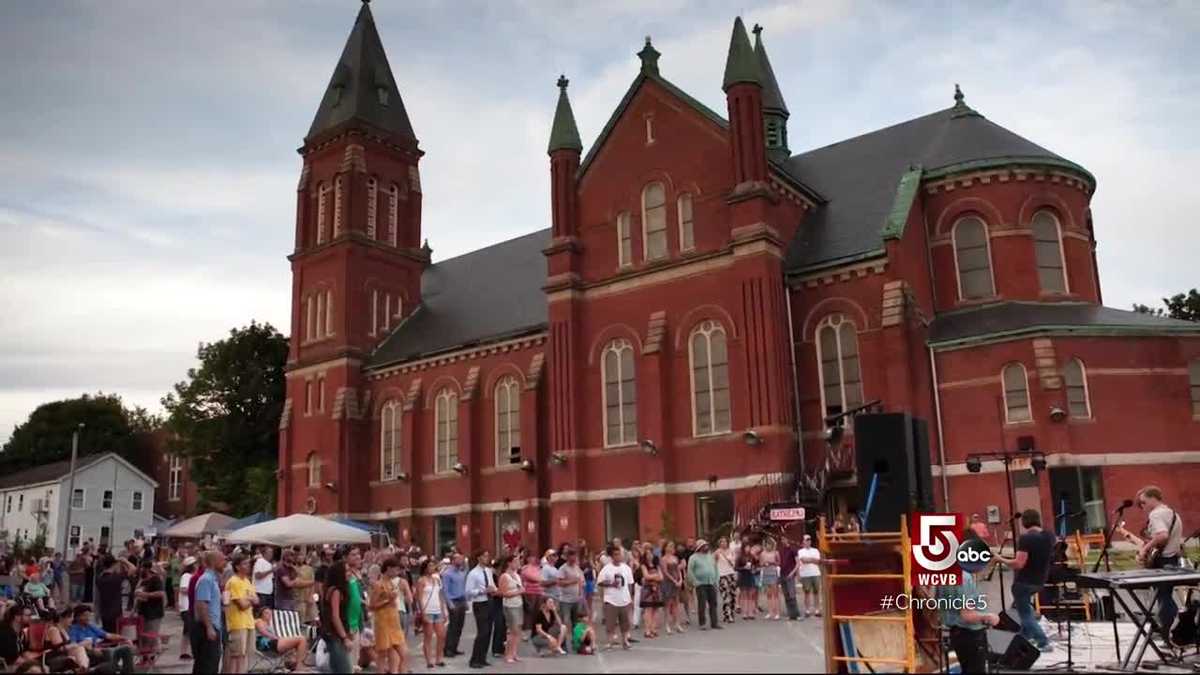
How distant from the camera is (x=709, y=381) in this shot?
31344 millimetres

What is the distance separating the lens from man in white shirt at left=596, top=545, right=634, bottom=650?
16.7m

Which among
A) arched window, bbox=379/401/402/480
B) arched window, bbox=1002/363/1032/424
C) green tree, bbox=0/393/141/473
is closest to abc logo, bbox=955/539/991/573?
arched window, bbox=1002/363/1032/424

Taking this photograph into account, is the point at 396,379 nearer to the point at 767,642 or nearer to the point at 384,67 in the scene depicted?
the point at 384,67

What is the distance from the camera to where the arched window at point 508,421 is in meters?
39.3

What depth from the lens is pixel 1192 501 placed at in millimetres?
26375

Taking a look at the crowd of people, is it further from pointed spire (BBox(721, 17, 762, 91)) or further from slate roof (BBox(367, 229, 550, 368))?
slate roof (BBox(367, 229, 550, 368))

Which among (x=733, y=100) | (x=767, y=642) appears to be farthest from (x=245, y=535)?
(x=733, y=100)

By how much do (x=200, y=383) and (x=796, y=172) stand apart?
3640 cm

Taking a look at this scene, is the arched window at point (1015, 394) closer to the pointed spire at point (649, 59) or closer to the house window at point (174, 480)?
the pointed spire at point (649, 59)

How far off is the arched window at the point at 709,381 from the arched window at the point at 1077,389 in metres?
9.70

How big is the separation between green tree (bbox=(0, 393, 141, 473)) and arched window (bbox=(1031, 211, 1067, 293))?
7111 centimetres

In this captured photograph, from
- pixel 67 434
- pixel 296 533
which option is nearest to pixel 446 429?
pixel 296 533

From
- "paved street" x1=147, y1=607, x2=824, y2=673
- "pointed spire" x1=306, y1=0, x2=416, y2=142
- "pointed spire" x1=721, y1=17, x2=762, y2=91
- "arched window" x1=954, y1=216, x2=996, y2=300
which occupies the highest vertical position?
"pointed spire" x1=306, y1=0, x2=416, y2=142

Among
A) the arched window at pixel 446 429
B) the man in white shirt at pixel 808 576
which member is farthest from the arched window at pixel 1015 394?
the arched window at pixel 446 429
